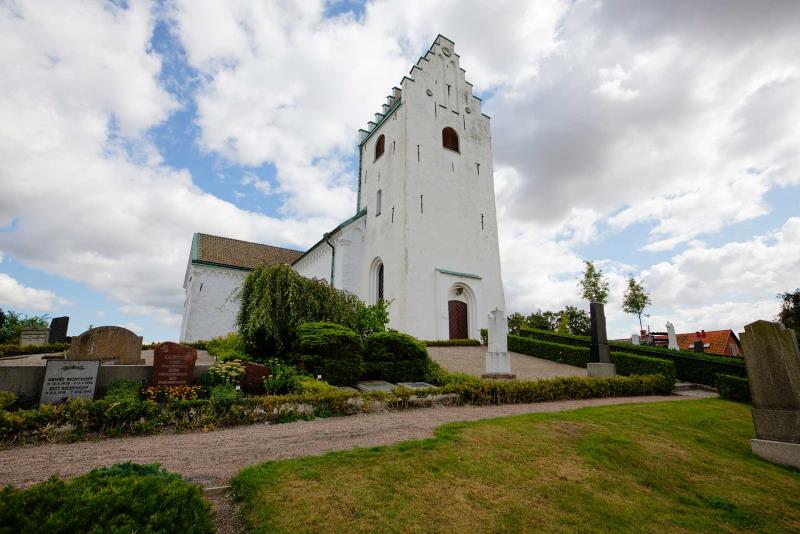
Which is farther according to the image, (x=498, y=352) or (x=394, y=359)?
(x=498, y=352)

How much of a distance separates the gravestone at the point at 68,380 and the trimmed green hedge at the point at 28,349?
11.8 metres

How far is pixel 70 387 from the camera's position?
249 inches

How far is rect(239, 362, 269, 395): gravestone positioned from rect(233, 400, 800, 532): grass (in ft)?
14.4

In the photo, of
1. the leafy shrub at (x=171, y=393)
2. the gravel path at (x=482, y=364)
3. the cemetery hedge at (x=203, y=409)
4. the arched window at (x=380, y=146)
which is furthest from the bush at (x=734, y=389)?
the arched window at (x=380, y=146)

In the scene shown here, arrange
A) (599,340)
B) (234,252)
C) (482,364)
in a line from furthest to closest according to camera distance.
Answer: (234,252) < (482,364) < (599,340)

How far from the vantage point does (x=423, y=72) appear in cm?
2175

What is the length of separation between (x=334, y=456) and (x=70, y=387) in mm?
5197

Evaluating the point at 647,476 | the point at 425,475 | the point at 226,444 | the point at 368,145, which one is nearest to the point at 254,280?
the point at 226,444

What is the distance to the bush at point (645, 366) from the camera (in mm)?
10914

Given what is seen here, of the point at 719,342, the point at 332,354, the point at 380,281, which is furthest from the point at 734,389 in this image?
the point at 719,342

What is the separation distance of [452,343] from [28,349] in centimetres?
1729

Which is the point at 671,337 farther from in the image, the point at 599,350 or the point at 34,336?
the point at 34,336

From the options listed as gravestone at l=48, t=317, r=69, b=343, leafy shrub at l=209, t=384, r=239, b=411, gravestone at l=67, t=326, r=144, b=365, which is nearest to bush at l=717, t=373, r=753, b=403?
leafy shrub at l=209, t=384, r=239, b=411

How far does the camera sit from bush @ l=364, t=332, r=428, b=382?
10117 mm
